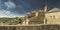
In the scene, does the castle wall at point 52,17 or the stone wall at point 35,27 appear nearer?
Result: the stone wall at point 35,27

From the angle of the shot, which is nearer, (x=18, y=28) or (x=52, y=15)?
(x=18, y=28)

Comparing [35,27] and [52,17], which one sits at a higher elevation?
[52,17]

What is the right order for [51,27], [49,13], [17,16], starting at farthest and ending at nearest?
[17,16] < [49,13] < [51,27]

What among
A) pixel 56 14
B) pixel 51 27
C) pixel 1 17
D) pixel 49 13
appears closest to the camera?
pixel 51 27

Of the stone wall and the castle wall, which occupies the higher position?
the castle wall

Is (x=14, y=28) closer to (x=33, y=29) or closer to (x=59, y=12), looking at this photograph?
(x=33, y=29)

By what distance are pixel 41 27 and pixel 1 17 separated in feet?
55.5

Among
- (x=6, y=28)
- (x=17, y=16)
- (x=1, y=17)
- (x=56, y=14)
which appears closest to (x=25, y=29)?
(x=6, y=28)

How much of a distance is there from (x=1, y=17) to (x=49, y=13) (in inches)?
293

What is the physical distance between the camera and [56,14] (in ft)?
64.0

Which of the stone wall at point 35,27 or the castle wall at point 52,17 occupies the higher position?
the castle wall at point 52,17

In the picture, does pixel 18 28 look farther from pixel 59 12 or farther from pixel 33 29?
pixel 59 12

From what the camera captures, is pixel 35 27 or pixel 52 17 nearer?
pixel 35 27

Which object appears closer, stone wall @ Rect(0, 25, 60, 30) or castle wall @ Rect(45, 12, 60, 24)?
stone wall @ Rect(0, 25, 60, 30)
